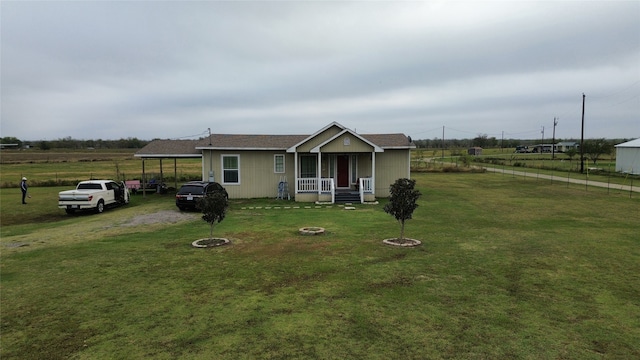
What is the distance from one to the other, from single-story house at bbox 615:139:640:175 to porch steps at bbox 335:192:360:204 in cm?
2922

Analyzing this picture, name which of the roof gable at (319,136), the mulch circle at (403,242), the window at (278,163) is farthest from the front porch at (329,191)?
the mulch circle at (403,242)

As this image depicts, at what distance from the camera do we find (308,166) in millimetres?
23469

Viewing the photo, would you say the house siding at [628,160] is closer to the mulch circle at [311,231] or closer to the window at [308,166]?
the window at [308,166]

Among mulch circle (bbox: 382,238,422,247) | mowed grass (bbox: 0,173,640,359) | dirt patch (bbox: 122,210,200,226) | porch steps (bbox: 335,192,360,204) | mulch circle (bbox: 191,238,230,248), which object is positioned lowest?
dirt patch (bbox: 122,210,200,226)

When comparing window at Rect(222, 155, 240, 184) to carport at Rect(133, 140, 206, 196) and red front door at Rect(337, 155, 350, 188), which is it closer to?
carport at Rect(133, 140, 206, 196)

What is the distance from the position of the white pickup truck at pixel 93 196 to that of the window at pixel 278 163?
8.58 metres

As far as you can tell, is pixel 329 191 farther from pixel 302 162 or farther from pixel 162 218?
pixel 162 218

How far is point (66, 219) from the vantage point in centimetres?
1748

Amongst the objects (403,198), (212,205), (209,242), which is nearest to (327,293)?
(403,198)

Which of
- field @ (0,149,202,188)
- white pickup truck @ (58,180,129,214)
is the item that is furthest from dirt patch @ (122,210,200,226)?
field @ (0,149,202,188)

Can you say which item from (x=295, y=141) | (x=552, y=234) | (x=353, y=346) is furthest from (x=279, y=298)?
(x=295, y=141)

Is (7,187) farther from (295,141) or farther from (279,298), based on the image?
(279,298)

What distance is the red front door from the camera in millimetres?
23438

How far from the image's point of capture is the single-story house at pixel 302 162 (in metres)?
21.7
